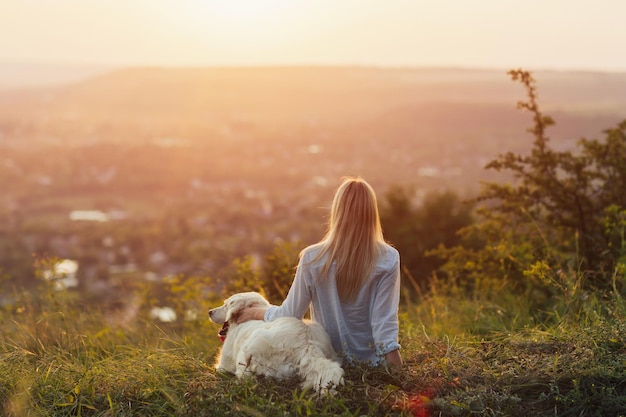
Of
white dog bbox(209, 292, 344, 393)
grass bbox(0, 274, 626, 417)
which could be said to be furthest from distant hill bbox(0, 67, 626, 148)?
white dog bbox(209, 292, 344, 393)

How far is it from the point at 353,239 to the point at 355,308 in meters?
0.55

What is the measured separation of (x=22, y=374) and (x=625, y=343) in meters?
4.33

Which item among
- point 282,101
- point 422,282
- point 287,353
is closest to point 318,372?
point 287,353

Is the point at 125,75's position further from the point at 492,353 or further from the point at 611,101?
the point at 492,353

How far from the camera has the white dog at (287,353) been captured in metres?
3.68

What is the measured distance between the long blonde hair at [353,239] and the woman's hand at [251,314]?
2.04 ft

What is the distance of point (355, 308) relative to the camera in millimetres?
4395

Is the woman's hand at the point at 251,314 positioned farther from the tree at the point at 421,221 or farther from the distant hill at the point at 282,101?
the tree at the point at 421,221

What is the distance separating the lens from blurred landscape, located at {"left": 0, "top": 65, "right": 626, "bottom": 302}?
50625mm

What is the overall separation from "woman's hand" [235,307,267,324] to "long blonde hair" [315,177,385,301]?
62cm

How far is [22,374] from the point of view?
14.3ft

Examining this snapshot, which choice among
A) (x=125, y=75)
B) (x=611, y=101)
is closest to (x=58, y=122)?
(x=125, y=75)

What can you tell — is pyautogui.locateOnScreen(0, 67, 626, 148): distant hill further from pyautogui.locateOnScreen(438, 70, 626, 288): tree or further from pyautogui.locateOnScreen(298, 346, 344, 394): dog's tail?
pyautogui.locateOnScreen(298, 346, 344, 394): dog's tail

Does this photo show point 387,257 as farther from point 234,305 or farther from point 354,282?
point 234,305
